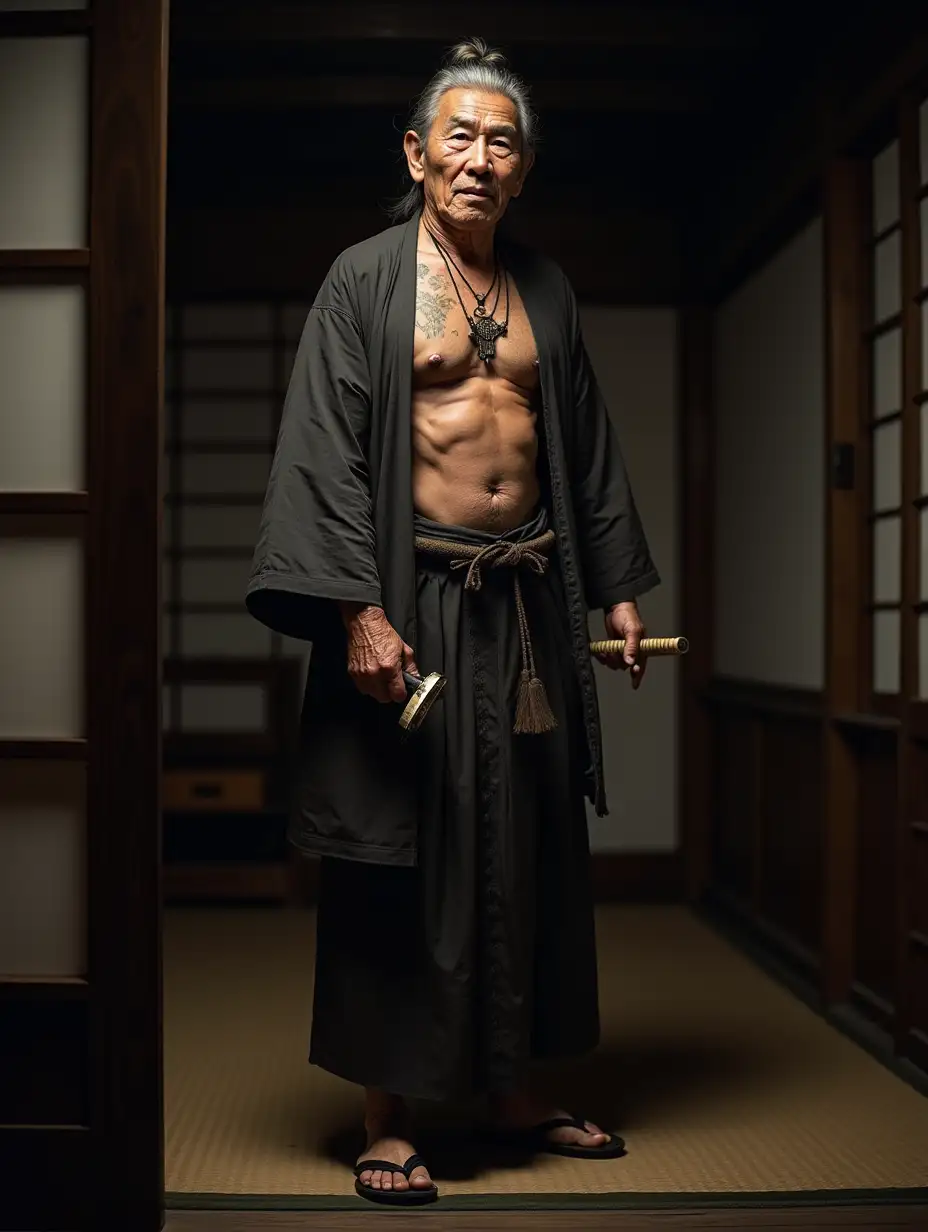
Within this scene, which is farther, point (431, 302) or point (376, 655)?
point (431, 302)

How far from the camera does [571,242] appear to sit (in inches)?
207

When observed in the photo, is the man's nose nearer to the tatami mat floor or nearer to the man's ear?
the man's ear

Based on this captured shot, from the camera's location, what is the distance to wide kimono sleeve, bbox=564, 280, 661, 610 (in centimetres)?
276

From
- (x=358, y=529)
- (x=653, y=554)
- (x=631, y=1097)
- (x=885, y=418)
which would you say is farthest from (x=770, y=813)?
(x=358, y=529)

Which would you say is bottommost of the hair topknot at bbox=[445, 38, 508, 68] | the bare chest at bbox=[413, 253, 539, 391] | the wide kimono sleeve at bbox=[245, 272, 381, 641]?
the wide kimono sleeve at bbox=[245, 272, 381, 641]

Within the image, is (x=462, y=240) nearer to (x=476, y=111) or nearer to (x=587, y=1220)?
(x=476, y=111)

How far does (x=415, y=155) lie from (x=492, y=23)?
4.83 feet

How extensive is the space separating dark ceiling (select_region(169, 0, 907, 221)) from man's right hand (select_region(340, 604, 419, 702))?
205 centimetres

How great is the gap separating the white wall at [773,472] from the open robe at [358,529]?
1.54m

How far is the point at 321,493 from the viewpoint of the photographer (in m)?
2.45

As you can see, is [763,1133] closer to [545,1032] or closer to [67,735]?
[545,1032]

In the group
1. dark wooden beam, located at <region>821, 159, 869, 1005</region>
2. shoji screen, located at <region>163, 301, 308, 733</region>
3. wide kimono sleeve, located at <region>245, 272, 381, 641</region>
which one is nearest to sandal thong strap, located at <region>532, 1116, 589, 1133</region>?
wide kimono sleeve, located at <region>245, 272, 381, 641</region>

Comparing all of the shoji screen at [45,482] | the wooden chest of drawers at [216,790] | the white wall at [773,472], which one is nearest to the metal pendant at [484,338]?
the shoji screen at [45,482]

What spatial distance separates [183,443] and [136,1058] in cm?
345
